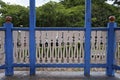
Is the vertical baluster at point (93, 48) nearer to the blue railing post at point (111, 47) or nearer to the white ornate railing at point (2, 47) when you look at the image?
the blue railing post at point (111, 47)

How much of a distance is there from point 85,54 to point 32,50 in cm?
102

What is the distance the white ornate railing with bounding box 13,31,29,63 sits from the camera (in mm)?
5707

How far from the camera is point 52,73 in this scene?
5902 millimetres

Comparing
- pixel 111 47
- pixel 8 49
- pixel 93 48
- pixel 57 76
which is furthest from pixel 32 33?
pixel 111 47

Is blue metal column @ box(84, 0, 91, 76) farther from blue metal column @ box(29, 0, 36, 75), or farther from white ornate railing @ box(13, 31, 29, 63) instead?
white ornate railing @ box(13, 31, 29, 63)

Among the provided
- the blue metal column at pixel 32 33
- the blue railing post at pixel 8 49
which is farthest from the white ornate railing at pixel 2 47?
the blue metal column at pixel 32 33

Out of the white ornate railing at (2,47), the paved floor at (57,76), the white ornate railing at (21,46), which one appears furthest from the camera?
the white ornate railing at (21,46)

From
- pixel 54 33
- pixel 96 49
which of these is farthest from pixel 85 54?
pixel 54 33

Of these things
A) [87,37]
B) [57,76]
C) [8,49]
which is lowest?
[57,76]

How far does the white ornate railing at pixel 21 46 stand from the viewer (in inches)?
225

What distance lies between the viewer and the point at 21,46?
18.8 feet

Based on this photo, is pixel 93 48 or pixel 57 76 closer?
pixel 57 76

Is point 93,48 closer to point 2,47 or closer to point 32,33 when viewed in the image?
point 32,33

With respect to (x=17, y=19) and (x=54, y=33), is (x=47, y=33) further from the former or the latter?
(x=17, y=19)
